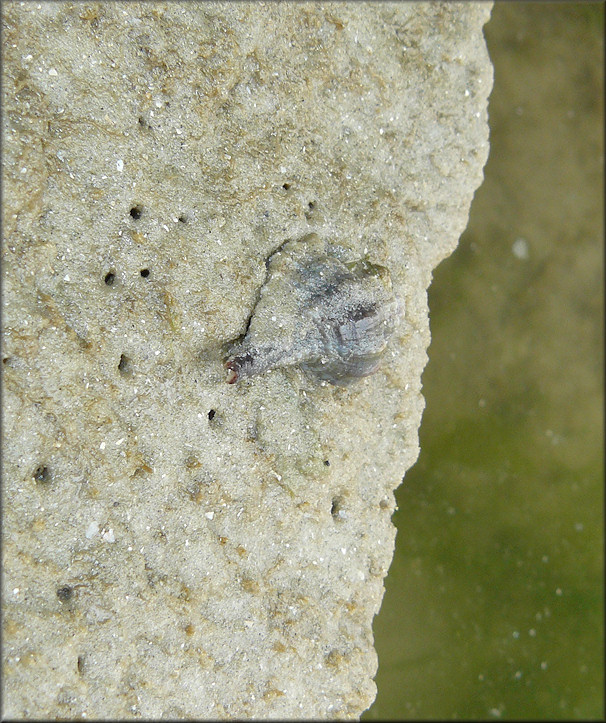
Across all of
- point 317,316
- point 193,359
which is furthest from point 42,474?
point 317,316

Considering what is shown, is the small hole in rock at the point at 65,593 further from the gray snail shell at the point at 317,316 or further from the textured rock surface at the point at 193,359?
the gray snail shell at the point at 317,316

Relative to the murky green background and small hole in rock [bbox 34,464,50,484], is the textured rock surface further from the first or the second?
the murky green background

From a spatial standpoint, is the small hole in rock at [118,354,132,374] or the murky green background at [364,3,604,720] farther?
the murky green background at [364,3,604,720]

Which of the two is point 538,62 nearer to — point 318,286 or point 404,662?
point 318,286

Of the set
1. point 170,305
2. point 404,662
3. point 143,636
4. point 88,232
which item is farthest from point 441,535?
point 88,232

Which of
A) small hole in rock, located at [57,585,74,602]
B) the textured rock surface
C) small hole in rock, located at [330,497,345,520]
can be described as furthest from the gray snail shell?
small hole in rock, located at [57,585,74,602]

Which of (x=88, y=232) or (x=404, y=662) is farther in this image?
(x=404, y=662)

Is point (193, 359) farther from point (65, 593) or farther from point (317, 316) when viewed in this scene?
point (65, 593)
